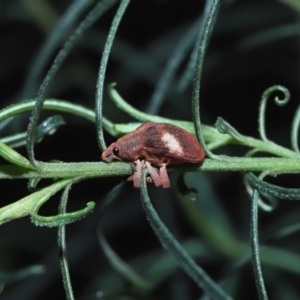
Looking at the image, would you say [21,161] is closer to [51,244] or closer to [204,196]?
[204,196]

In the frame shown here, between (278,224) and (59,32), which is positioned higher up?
(59,32)

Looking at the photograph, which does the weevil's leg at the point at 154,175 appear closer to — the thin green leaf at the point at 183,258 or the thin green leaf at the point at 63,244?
the thin green leaf at the point at 183,258

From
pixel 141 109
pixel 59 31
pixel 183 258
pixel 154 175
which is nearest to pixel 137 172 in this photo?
pixel 154 175

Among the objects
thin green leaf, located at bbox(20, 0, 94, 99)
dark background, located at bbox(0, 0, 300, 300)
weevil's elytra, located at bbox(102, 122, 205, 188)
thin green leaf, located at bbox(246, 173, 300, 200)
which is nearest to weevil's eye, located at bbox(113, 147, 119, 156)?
weevil's elytra, located at bbox(102, 122, 205, 188)

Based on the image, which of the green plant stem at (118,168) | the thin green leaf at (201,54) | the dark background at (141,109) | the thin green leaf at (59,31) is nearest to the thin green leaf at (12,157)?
the green plant stem at (118,168)

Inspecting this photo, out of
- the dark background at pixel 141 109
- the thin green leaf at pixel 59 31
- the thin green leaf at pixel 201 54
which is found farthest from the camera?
the dark background at pixel 141 109

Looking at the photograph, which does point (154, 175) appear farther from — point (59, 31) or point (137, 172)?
point (59, 31)

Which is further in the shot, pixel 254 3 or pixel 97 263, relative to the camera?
pixel 254 3

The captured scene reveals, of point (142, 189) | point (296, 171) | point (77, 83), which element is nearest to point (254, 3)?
point (77, 83)
